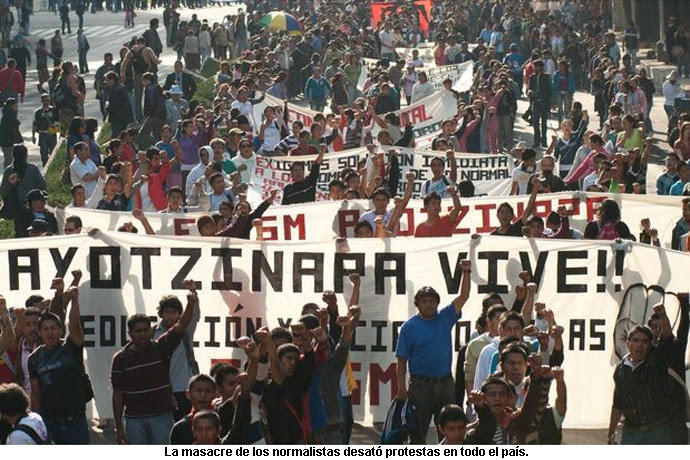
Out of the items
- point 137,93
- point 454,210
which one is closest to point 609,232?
point 454,210

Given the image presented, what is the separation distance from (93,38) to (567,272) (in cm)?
4693

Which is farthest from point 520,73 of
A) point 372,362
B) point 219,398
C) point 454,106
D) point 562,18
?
point 219,398

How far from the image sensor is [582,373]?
492 inches

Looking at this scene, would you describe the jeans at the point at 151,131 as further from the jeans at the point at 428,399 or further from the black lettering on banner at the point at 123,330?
the jeans at the point at 428,399

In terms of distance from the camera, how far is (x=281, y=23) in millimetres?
45875

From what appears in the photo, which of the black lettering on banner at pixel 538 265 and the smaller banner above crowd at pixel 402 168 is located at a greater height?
the smaller banner above crowd at pixel 402 168

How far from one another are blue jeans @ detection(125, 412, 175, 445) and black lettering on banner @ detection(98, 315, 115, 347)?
5.92ft

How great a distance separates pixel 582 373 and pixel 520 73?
22.1 m

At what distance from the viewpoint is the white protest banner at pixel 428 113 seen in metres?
25.2

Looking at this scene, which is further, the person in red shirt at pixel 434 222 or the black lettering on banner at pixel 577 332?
the person in red shirt at pixel 434 222

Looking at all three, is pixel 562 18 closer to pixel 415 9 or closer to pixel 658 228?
pixel 415 9


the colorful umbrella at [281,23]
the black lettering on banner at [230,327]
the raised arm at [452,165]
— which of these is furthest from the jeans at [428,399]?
the colorful umbrella at [281,23]

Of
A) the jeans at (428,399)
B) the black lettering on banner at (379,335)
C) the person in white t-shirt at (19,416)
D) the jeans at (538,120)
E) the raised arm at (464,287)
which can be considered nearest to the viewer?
the person in white t-shirt at (19,416)

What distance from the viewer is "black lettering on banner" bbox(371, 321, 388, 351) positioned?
504 inches
